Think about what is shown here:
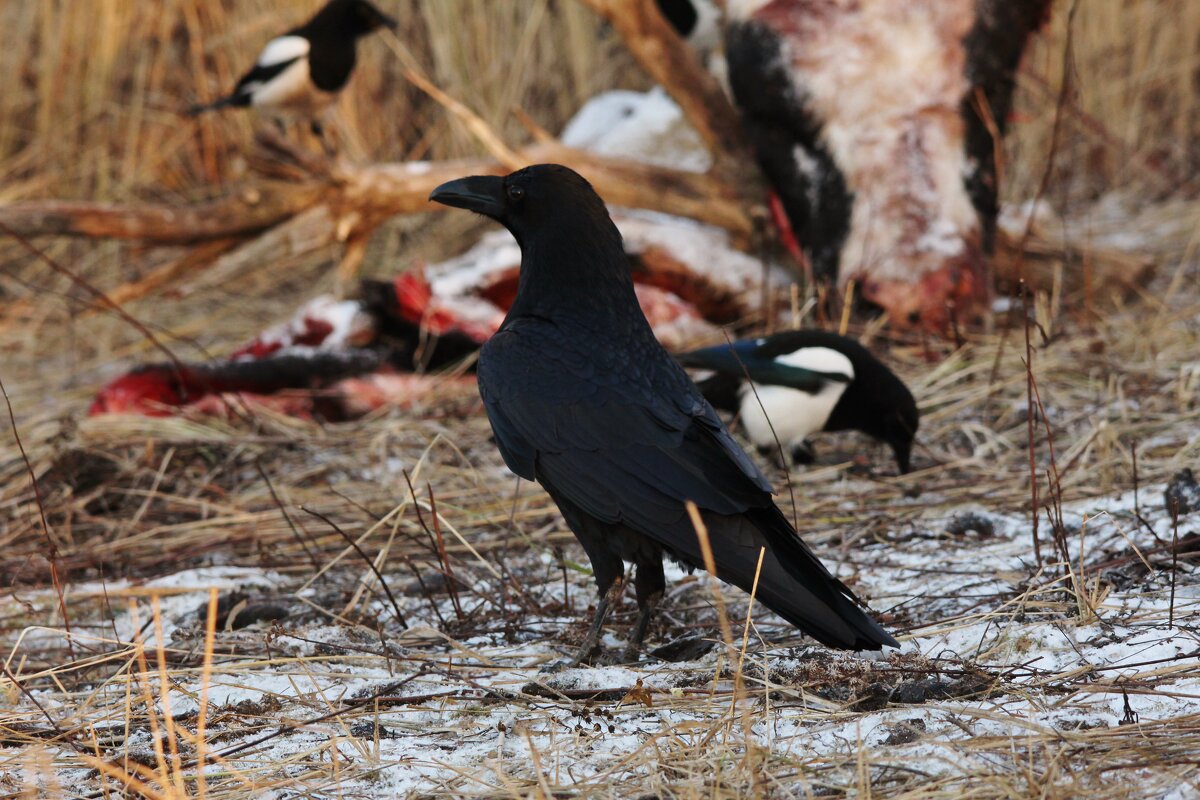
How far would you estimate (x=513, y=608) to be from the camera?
2.65 meters

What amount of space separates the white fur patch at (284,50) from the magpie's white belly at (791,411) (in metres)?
3.23

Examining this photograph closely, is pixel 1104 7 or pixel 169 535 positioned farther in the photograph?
pixel 1104 7

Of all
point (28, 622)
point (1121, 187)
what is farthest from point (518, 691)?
point (1121, 187)

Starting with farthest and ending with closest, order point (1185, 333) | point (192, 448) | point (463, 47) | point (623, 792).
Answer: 1. point (463, 47)
2. point (1185, 333)
3. point (192, 448)
4. point (623, 792)

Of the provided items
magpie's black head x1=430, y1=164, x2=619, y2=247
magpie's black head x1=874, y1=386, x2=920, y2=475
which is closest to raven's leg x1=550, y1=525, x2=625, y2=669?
magpie's black head x1=430, y1=164, x2=619, y2=247

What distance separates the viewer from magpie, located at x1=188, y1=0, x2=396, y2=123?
19.3ft

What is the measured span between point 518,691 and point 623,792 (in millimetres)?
454

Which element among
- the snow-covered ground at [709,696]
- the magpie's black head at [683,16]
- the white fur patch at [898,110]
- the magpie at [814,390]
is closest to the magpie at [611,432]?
the snow-covered ground at [709,696]

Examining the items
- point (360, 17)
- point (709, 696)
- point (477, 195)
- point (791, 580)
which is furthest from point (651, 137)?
point (709, 696)

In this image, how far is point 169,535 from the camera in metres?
3.34

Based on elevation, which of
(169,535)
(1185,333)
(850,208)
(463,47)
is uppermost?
(463,47)

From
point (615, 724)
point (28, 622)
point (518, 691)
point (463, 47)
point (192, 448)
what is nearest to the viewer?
point (615, 724)

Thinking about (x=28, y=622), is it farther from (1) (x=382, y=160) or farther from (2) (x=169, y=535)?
(1) (x=382, y=160)

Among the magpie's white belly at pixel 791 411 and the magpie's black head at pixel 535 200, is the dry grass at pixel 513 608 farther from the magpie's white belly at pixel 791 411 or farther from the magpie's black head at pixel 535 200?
the magpie's black head at pixel 535 200
